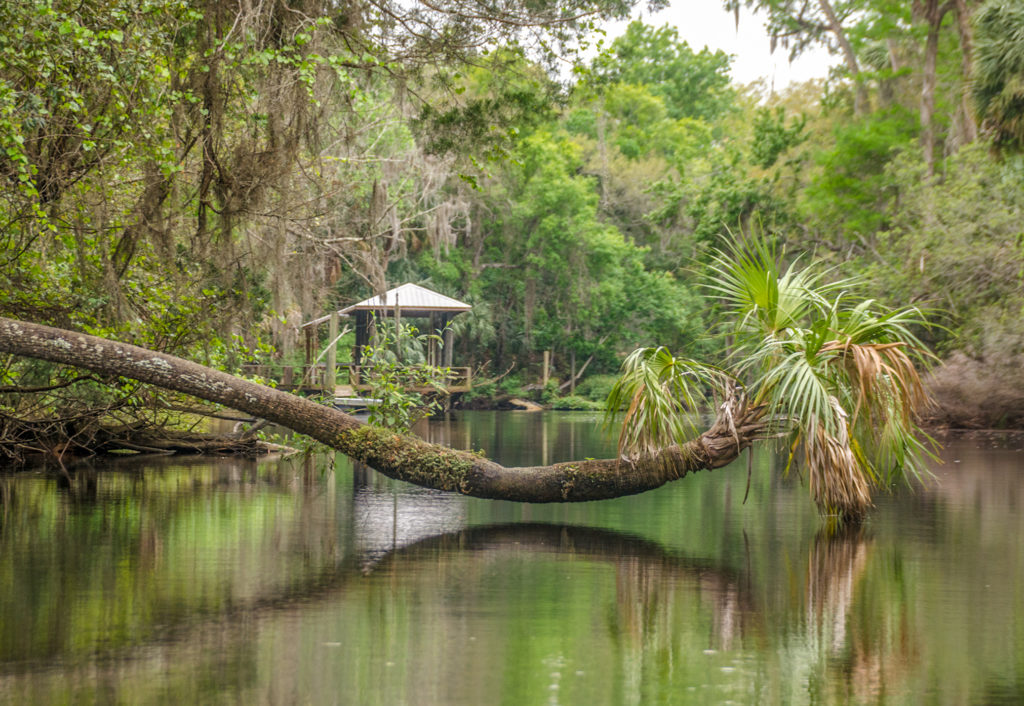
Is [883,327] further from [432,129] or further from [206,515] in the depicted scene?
[206,515]

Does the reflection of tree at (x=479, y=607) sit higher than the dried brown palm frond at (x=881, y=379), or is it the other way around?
the dried brown palm frond at (x=881, y=379)

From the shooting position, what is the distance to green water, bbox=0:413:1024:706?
4.24m

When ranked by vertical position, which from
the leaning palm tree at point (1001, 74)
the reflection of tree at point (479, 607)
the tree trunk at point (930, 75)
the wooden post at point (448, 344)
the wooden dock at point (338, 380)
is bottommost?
the reflection of tree at point (479, 607)

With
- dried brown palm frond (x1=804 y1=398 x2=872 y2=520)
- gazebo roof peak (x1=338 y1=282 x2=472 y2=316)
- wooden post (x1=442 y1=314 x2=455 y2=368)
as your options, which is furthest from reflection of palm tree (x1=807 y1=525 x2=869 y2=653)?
wooden post (x1=442 y1=314 x2=455 y2=368)

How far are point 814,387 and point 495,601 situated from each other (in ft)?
12.6

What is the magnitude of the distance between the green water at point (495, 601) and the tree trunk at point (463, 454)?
363 millimetres

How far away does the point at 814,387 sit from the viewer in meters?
8.30

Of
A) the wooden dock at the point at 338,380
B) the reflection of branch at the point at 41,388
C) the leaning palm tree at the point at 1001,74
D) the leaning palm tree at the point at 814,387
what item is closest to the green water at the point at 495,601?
the leaning palm tree at the point at 814,387

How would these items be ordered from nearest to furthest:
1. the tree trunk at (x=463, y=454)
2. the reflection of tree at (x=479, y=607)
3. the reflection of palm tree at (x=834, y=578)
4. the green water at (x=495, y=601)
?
the green water at (x=495, y=601) → the reflection of tree at (x=479, y=607) → the reflection of palm tree at (x=834, y=578) → the tree trunk at (x=463, y=454)

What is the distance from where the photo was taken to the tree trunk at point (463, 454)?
859 centimetres

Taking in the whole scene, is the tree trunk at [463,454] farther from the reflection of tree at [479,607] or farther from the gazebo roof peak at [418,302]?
the gazebo roof peak at [418,302]

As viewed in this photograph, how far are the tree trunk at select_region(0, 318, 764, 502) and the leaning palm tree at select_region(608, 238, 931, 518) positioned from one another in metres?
0.17

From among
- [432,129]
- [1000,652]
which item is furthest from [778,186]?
[1000,652]

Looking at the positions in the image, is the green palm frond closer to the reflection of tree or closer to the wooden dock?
the reflection of tree
